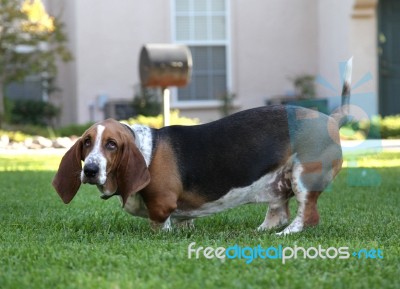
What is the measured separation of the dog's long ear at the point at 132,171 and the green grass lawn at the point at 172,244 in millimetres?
285

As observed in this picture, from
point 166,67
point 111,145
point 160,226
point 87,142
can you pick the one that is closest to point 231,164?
point 160,226

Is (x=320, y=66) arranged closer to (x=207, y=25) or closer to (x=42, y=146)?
(x=207, y=25)

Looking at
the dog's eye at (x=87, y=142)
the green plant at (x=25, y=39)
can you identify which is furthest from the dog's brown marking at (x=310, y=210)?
the green plant at (x=25, y=39)

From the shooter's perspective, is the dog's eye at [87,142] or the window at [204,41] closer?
the dog's eye at [87,142]

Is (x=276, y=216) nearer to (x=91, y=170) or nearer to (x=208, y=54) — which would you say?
(x=91, y=170)

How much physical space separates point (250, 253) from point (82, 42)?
41.5ft

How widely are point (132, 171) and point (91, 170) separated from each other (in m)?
0.28

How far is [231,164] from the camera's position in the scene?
4.94 m

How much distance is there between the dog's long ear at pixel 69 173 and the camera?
479 centimetres

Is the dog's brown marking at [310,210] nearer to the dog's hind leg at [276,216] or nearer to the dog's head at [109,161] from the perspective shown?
the dog's hind leg at [276,216]

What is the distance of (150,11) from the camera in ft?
53.3

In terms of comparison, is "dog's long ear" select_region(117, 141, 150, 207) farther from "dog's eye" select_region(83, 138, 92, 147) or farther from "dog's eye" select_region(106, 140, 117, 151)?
"dog's eye" select_region(83, 138, 92, 147)

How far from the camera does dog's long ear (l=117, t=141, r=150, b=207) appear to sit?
4641 millimetres

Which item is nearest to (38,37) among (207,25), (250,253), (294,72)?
(207,25)
